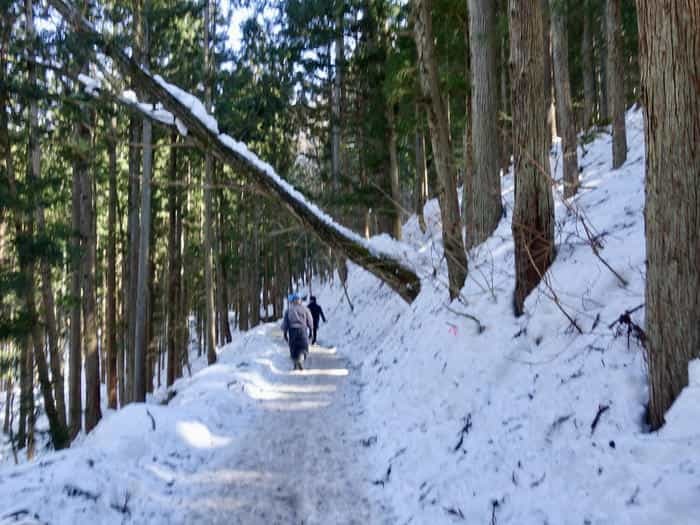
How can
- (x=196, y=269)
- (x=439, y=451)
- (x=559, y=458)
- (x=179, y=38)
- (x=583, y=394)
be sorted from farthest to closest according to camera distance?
(x=196, y=269), (x=179, y=38), (x=439, y=451), (x=583, y=394), (x=559, y=458)

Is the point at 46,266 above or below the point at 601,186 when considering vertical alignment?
below

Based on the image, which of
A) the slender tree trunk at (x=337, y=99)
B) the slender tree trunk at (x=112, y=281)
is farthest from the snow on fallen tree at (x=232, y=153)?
the slender tree trunk at (x=337, y=99)

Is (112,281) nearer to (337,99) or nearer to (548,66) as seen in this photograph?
(337,99)

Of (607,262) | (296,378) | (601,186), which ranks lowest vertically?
(296,378)

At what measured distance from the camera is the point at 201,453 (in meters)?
6.09

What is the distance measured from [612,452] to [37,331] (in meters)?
12.7

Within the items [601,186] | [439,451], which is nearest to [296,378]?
[439,451]

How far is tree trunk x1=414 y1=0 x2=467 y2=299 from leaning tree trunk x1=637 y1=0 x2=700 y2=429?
512 cm

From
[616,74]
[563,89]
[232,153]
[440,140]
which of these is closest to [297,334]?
[232,153]

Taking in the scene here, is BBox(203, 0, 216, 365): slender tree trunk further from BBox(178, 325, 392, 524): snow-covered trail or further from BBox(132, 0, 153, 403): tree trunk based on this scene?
BBox(178, 325, 392, 524): snow-covered trail

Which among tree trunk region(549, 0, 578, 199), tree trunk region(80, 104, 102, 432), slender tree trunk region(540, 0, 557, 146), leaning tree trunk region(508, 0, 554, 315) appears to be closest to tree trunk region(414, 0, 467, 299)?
leaning tree trunk region(508, 0, 554, 315)

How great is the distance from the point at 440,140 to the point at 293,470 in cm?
566

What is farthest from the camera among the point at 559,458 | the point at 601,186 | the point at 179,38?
the point at 179,38

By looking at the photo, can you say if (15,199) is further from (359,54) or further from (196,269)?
(196,269)
